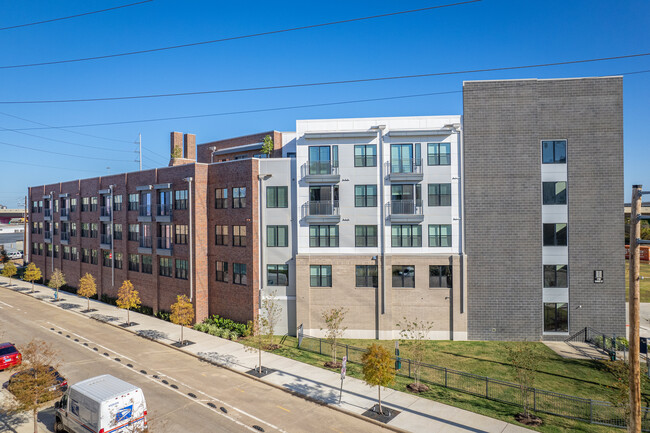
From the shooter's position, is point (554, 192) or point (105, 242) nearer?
point (554, 192)

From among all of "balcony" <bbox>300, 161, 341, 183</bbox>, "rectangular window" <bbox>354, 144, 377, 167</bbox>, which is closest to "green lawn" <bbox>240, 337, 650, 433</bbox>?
"balcony" <bbox>300, 161, 341, 183</bbox>

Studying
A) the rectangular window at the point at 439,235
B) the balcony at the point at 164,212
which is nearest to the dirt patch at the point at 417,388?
the rectangular window at the point at 439,235

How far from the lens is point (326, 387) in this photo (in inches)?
854

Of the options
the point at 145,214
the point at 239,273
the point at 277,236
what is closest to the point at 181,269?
the point at 239,273

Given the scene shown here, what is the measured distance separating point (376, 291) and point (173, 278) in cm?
1865

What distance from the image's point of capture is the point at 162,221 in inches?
1451

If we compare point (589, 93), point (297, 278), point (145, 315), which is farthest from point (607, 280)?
point (145, 315)

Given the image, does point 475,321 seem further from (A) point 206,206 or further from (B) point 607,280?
(A) point 206,206

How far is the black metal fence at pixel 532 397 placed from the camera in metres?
18.0

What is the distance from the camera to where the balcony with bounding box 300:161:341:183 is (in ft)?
104

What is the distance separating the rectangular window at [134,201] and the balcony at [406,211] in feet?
86.2

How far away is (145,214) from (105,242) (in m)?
9.20

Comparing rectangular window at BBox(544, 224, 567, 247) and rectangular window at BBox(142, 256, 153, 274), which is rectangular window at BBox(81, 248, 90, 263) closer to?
rectangular window at BBox(142, 256, 153, 274)

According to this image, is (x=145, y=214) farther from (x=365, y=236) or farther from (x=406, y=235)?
(x=406, y=235)
